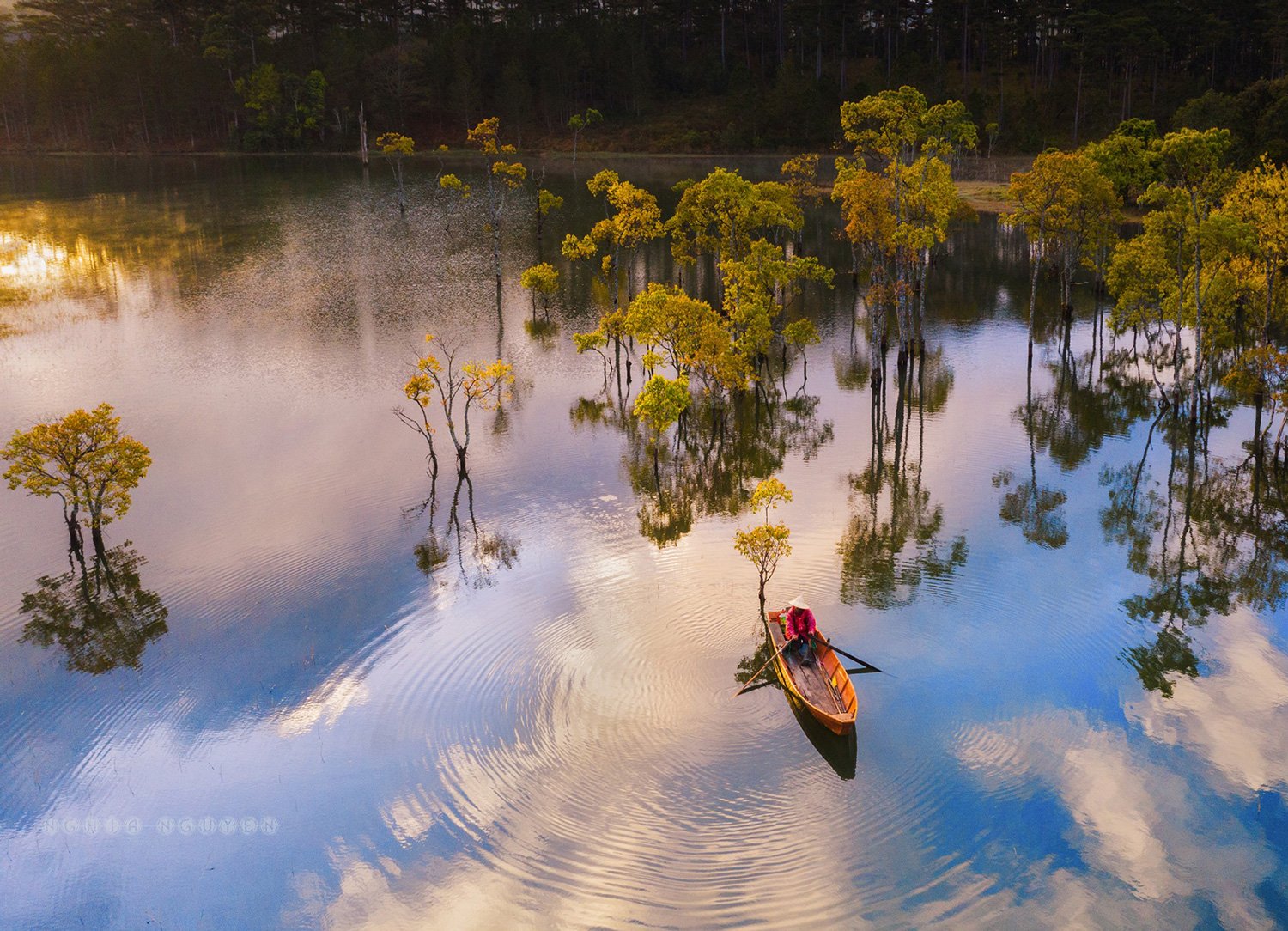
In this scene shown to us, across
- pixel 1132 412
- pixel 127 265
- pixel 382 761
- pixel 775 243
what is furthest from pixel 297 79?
pixel 382 761

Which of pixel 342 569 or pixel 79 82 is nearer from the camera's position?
pixel 342 569

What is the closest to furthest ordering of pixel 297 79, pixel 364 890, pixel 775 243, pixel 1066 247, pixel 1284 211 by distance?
pixel 364 890
pixel 1284 211
pixel 1066 247
pixel 775 243
pixel 297 79

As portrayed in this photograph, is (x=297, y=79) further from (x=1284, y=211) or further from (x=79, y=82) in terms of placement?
(x=1284, y=211)

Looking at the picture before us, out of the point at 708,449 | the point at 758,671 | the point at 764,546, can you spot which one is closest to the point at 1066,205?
the point at 708,449

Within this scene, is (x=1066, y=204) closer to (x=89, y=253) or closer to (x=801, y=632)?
(x=801, y=632)

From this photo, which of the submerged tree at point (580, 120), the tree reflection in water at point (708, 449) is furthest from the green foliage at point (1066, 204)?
the submerged tree at point (580, 120)

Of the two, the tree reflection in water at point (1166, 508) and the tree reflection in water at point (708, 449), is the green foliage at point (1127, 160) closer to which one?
the tree reflection in water at point (1166, 508)
